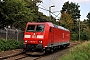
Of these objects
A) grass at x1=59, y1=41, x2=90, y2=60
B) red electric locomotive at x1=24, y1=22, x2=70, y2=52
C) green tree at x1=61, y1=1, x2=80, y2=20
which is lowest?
grass at x1=59, y1=41, x2=90, y2=60

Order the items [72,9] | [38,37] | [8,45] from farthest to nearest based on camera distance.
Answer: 1. [72,9]
2. [8,45]
3. [38,37]

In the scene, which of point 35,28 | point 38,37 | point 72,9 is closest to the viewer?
point 38,37

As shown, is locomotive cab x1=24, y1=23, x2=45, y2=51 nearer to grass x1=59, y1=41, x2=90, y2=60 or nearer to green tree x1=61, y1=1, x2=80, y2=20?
grass x1=59, y1=41, x2=90, y2=60

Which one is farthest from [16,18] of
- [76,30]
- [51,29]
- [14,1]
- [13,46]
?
[76,30]

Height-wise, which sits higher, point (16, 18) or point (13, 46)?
point (16, 18)

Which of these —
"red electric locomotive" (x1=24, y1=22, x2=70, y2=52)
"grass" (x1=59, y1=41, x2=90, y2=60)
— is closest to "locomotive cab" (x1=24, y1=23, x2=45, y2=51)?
"red electric locomotive" (x1=24, y1=22, x2=70, y2=52)

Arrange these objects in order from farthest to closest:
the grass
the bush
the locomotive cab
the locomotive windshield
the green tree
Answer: the green tree < the bush < the locomotive windshield < the locomotive cab < the grass

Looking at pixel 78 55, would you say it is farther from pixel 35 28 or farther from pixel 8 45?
pixel 8 45

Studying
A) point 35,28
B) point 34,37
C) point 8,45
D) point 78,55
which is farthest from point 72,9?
point 78,55

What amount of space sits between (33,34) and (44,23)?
1.43 meters

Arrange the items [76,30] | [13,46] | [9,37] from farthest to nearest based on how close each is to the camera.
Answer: [76,30] < [9,37] < [13,46]

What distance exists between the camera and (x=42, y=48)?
66.2 feet

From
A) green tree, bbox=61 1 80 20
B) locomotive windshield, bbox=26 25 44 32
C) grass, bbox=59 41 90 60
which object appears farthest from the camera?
green tree, bbox=61 1 80 20

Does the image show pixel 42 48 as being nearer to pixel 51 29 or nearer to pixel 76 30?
pixel 51 29
